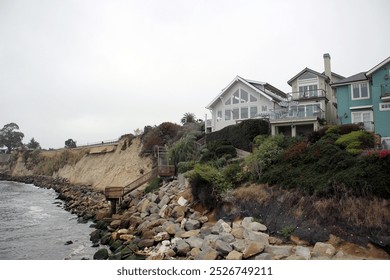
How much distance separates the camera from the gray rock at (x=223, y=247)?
8.18m

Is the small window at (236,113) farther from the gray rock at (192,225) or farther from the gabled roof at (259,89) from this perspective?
the gray rock at (192,225)

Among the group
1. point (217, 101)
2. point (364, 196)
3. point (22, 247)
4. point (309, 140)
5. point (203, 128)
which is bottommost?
point (22, 247)

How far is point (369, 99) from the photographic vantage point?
1612 cm

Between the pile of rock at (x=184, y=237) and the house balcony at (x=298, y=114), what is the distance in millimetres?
7218

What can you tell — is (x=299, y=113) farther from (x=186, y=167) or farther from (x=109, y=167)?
(x=109, y=167)

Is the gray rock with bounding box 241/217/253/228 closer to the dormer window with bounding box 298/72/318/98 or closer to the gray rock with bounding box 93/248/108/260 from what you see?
the gray rock with bounding box 93/248/108/260

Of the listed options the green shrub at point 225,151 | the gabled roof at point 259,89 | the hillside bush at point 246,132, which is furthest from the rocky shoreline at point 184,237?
the gabled roof at point 259,89

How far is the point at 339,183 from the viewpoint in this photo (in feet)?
29.1

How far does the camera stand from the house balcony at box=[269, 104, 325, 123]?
56.4 ft

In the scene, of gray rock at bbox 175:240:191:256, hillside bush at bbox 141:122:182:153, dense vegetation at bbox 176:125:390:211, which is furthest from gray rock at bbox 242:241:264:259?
hillside bush at bbox 141:122:182:153

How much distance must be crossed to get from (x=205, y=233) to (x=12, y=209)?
1604cm

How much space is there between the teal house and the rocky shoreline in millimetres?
7110
